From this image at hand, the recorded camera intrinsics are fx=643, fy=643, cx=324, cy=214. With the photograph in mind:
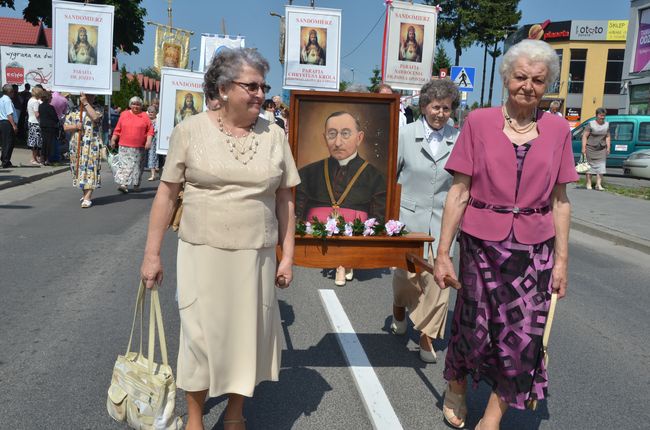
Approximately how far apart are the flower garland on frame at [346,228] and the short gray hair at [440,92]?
0.99 m

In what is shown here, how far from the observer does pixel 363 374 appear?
4.18 metres

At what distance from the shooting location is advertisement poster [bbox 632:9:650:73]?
30172 mm

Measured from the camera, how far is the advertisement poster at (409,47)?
9.56 meters

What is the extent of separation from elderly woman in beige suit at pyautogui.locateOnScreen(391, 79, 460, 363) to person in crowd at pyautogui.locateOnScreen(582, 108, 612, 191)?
12.1 metres

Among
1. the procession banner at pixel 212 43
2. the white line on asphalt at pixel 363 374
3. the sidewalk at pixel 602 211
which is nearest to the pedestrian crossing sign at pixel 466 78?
the sidewalk at pixel 602 211

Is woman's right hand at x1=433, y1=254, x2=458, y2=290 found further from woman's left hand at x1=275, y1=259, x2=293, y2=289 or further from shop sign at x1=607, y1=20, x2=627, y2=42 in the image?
shop sign at x1=607, y1=20, x2=627, y2=42

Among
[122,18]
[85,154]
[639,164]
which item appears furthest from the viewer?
[122,18]

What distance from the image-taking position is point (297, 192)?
4.16 meters

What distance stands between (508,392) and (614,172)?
79.9 ft

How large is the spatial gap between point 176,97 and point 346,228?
5358 millimetres

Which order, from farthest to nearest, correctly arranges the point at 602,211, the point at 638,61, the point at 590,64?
the point at 590,64 < the point at 638,61 < the point at 602,211

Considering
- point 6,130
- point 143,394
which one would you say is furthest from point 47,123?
point 143,394

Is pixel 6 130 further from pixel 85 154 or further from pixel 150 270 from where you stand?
pixel 150 270

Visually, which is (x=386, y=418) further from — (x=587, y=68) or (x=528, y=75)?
(x=587, y=68)
